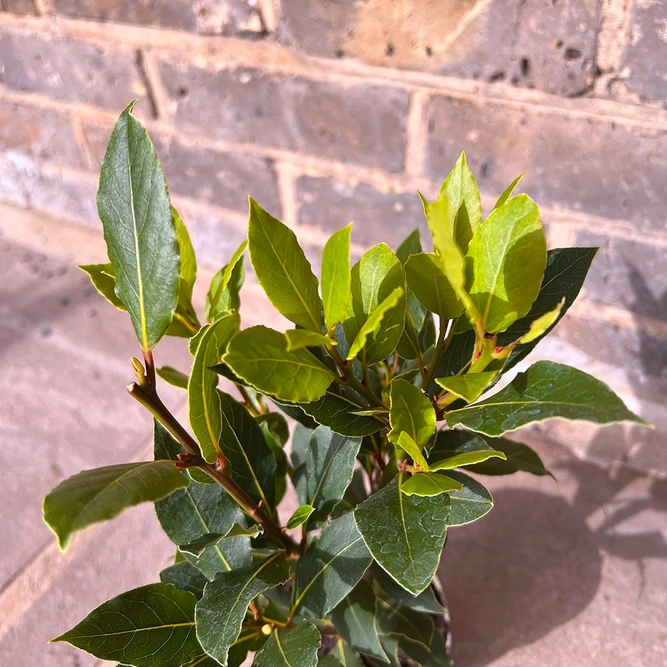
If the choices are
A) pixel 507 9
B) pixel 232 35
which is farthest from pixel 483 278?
pixel 232 35

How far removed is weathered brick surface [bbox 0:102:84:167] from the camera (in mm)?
1206

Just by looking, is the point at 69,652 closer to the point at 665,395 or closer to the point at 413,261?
the point at 413,261

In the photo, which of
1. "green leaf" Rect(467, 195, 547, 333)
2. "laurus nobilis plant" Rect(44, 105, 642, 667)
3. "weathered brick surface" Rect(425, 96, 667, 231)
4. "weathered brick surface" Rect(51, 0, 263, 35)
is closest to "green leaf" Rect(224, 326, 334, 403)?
"laurus nobilis plant" Rect(44, 105, 642, 667)

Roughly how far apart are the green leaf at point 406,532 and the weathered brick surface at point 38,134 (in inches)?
42.4

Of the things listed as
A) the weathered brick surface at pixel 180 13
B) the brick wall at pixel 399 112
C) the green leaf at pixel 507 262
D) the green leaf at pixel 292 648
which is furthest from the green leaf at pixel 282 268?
the weathered brick surface at pixel 180 13

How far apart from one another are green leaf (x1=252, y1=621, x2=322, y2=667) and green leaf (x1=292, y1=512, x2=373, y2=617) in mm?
19

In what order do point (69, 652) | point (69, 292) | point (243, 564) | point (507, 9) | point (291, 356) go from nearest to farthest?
point (291, 356)
point (243, 564)
point (507, 9)
point (69, 652)
point (69, 292)

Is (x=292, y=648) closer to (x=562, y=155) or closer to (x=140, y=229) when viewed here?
(x=140, y=229)

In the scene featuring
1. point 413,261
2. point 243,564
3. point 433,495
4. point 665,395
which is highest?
point 413,261

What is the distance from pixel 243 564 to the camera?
1.67 ft

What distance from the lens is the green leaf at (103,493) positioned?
28 centimetres

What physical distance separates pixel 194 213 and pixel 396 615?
82cm

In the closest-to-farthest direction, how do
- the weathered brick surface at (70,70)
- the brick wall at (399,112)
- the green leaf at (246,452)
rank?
the green leaf at (246,452)
the brick wall at (399,112)
the weathered brick surface at (70,70)

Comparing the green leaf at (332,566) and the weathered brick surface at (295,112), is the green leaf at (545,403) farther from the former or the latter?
the weathered brick surface at (295,112)
